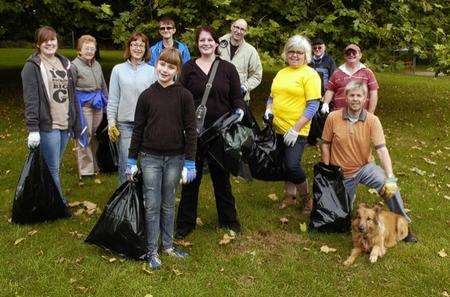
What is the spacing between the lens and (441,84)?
805 inches

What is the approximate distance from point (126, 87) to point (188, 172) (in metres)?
1.48

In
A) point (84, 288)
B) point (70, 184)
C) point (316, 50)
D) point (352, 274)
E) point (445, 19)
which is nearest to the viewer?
point (84, 288)

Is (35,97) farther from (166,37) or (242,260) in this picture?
(242,260)

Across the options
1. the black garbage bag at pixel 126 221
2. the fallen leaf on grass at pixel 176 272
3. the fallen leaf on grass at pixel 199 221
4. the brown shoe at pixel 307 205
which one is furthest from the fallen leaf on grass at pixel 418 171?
the black garbage bag at pixel 126 221

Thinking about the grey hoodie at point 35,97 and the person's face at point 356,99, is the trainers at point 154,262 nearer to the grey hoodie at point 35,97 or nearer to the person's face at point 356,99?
the grey hoodie at point 35,97

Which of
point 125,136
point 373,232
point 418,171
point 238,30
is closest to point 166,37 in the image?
point 238,30

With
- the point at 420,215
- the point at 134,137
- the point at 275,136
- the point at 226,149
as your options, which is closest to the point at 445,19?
the point at 420,215

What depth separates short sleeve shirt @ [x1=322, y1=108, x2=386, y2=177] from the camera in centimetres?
516

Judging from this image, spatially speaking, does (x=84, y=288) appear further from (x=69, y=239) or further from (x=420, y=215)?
(x=420, y=215)

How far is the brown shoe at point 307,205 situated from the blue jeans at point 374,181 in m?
0.74

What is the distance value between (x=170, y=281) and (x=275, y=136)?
2.02 m

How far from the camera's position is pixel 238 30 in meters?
6.36

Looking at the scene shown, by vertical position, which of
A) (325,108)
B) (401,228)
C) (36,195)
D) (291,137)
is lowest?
(401,228)

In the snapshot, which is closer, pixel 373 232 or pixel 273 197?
pixel 373 232
